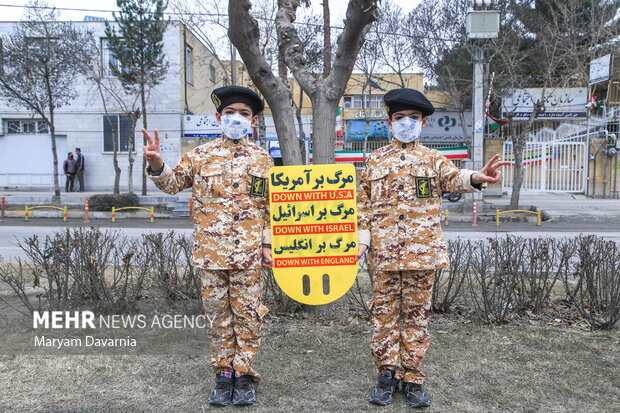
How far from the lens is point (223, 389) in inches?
121

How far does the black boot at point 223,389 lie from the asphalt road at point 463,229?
318 inches

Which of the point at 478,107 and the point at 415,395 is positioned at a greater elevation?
the point at 478,107

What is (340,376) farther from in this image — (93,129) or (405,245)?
(93,129)

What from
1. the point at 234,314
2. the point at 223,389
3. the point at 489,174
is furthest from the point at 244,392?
the point at 489,174

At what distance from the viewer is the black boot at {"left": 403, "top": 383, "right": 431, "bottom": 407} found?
3.02m

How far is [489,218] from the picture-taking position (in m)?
16.1

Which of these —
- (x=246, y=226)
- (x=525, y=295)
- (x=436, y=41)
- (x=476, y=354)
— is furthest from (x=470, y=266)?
(x=436, y=41)

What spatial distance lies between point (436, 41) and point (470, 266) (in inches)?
771

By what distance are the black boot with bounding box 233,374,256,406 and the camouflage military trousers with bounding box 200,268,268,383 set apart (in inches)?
1.9

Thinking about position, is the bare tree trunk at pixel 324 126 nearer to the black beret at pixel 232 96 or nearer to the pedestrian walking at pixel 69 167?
the black beret at pixel 232 96

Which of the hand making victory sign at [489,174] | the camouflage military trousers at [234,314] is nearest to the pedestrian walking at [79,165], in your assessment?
the camouflage military trousers at [234,314]

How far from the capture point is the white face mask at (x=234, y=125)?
3246 millimetres

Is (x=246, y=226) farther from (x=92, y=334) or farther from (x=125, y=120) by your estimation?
(x=125, y=120)

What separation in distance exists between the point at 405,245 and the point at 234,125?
1.36 m
